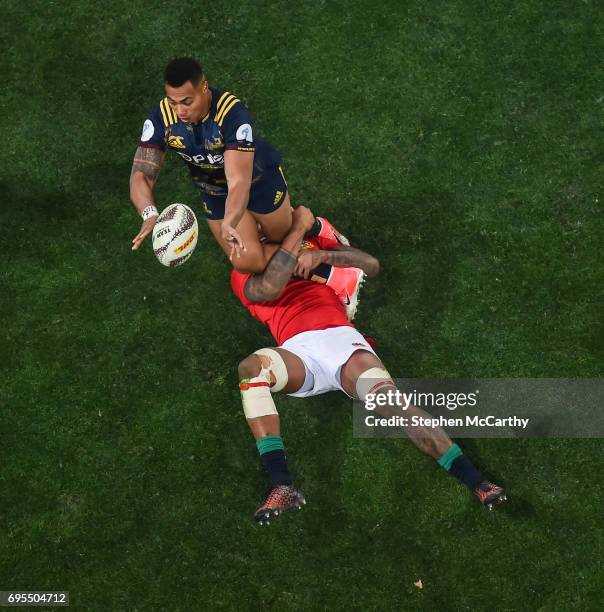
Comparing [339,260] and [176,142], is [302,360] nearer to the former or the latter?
[339,260]

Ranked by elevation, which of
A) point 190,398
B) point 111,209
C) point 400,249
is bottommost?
point 190,398

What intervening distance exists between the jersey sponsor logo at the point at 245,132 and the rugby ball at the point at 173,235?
957 millimetres

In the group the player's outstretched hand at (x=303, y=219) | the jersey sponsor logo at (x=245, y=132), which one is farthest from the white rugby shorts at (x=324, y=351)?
the jersey sponsor logo at (x=245, y=132)

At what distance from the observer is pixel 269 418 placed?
31.2ft

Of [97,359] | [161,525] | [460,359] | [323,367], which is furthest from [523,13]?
[161,525]

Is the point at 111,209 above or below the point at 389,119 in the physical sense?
below

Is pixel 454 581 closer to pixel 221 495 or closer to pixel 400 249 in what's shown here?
pixel 221 495

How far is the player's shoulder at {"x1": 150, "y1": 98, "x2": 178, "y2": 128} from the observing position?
30.9 ft

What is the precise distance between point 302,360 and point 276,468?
120cm

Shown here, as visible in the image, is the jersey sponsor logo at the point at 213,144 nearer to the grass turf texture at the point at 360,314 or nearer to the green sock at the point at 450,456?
the grass turf texture at the point at 360,314

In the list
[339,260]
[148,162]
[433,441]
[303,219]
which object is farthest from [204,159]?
[433,441]

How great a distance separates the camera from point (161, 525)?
32.5 feet

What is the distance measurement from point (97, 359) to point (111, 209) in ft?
6.37

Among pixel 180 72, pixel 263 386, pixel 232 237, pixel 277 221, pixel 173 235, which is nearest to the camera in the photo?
pixel 232 237
